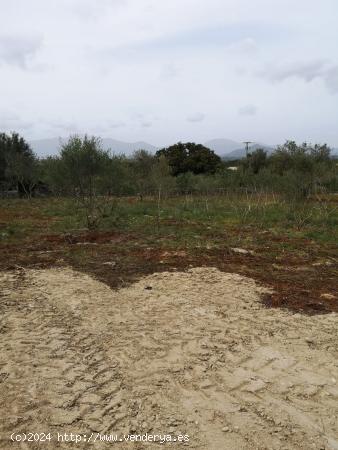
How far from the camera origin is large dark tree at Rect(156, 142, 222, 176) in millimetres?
37875

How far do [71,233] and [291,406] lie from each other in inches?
382

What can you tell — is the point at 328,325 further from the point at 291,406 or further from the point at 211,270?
the point at 211,270

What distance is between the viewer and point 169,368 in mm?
4203

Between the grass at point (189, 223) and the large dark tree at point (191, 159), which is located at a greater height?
the large dark tree at point (191, 159)

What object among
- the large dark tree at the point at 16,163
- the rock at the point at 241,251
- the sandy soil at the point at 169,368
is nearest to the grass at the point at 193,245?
the rock at the point at 241,251

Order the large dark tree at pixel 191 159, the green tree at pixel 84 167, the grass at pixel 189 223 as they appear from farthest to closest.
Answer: the large dark tree at pixel 191 159 → the green tree at pixel 84 167 → the grass at pixel 189 223

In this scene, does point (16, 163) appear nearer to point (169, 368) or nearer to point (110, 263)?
point (110, 263)

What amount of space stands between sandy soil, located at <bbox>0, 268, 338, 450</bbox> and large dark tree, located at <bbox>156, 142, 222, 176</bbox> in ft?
105

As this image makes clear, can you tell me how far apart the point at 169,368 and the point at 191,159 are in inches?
1371

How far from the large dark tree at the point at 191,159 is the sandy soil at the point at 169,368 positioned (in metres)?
31.9

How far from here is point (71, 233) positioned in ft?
40.5

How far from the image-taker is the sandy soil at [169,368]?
10.8 feet

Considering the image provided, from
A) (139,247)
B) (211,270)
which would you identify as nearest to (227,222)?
(139,247)

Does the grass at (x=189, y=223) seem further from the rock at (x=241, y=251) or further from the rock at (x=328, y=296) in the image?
the rock at (x=328, y=296)
